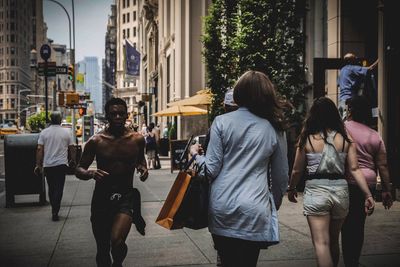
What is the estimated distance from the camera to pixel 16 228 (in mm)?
9547

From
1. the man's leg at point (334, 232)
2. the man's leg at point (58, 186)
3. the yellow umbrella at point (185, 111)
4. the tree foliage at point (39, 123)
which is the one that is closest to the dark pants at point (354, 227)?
the man's leg at point (334, 232)

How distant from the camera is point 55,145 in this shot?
1029cm

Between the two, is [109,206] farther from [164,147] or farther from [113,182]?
[164,147]

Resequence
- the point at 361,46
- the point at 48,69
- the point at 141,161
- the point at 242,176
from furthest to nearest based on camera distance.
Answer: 1. the point at 48,69
2. the point at 361,46
3. the point at 141,161
4. the point at 242,176

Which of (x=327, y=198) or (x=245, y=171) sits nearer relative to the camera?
(x=245, y=171)

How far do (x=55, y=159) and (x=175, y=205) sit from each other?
6853 millimetres

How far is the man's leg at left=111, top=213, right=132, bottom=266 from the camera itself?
5.27 m

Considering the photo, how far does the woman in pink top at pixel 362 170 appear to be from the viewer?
5.56 metres

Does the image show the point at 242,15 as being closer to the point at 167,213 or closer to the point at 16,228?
the point at 16,228

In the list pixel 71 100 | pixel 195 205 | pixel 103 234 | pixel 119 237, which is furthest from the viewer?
pixel 71 100

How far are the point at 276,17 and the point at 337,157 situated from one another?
1017 cm

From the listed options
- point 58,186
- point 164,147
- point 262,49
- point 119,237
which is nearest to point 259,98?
point 119,237

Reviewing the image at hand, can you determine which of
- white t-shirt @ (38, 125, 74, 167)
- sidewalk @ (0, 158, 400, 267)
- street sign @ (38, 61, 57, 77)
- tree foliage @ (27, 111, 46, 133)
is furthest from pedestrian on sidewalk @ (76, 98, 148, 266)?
tree foliage @ (27, 111, 46, 133)

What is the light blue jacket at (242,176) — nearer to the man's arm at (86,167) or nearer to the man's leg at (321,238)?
the man's leg at (321,238)
